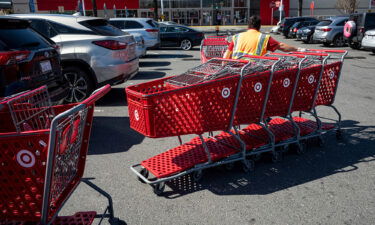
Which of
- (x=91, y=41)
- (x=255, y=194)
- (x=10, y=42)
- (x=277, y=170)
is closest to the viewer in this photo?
(x=255, y=194)

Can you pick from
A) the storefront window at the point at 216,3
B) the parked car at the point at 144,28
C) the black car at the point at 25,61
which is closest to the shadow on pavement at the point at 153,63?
the parked car at the point at 144,28

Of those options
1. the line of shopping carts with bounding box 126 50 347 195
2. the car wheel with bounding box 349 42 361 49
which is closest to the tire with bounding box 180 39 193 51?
the car wheel with bounding box 349 42 361 49

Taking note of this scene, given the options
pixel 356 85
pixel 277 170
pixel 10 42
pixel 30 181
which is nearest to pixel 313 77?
pixel 277 170

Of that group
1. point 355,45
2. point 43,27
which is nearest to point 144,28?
point 43,27

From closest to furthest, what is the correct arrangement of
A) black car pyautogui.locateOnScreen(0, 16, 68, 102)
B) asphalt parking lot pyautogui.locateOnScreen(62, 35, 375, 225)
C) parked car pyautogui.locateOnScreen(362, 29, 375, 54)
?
asphalt parking lot pyautogui.locateOnScreen(62, 35, 375, 225), black car pyautogui.locateOnScreen(0, 16, 68, 102), parked car pyautogui.locateOnScreen(362, 29, 375, 54)

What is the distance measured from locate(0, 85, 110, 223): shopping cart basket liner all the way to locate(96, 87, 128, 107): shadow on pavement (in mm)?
4742

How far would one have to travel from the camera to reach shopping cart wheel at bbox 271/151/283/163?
4.15 metres

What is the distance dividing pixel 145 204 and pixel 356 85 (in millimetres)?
7323

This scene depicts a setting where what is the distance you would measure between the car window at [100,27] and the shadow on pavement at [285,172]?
4.28m

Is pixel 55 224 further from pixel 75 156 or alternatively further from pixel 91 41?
pixel 91 41

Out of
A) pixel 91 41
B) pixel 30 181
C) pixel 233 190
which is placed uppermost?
pixel 91 41

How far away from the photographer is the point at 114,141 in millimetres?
4992

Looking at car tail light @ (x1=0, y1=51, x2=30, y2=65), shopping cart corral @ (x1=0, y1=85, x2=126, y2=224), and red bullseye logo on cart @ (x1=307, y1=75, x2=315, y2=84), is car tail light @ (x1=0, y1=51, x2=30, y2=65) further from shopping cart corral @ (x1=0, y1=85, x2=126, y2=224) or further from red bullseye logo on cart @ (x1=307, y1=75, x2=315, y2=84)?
red bullseye logo on cart @ (x1=307, y1=75, x2=315, y2=84)

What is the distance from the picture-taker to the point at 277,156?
4203 mm
